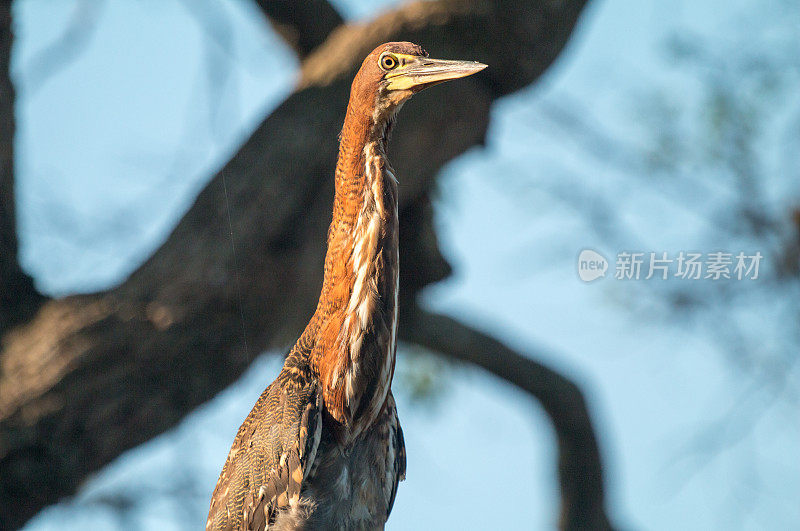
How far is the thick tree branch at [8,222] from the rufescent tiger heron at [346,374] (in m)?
1.41

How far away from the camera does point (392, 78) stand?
1.07 meters

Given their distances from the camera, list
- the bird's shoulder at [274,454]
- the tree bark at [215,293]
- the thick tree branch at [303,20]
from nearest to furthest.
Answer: the bird's shoulder at [274,454], the tree bark at [215,293], the thick tree branch at [303,20]

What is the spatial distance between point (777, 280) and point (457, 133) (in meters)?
1.50

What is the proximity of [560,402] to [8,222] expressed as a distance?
2388mm

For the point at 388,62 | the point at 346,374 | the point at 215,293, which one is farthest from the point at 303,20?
the point at 346,374

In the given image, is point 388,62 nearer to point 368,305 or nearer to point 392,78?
point 392,78

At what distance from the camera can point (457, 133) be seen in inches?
88.0

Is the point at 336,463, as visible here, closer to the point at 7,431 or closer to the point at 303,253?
the point at 303,253

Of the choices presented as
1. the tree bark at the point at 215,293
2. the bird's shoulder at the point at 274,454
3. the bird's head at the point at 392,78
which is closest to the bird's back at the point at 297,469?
the bird's shoulder at the point at 274,454

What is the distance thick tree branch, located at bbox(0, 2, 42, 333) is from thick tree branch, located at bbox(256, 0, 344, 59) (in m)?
0.79

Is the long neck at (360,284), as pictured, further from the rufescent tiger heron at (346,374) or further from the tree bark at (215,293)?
the tree bark at (215,293)

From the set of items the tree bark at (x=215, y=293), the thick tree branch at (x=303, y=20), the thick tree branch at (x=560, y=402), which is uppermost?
the thick tree branch at (x=303, y=20)

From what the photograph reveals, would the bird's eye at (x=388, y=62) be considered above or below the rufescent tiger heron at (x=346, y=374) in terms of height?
above

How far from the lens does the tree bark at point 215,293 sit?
205cm
